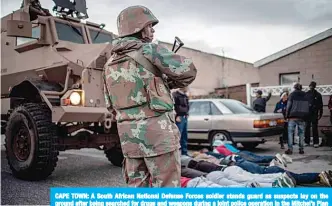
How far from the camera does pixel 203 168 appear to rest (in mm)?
3176

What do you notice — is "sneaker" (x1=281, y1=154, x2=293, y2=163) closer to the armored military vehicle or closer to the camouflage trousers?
the armored military vehicle

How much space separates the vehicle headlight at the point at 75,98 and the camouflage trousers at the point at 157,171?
1.75 m

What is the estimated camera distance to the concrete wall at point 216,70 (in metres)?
2.27

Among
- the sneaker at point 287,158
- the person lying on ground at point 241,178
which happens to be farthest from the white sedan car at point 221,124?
the person lying on ground at point 241,178

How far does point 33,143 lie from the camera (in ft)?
11.4

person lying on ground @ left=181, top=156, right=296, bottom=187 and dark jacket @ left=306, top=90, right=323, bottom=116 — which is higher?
dark jacket @ left=306, top=90, right=323, bottom=116

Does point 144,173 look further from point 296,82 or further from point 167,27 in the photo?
point 296,82

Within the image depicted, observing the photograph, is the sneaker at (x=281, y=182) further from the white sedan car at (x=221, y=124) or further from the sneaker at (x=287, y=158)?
the white sedan car at (x=221, y=124)

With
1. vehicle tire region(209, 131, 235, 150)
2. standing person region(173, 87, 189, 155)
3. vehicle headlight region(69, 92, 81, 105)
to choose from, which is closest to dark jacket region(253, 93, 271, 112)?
vehicle headlight region(69, 92, 81, 105)

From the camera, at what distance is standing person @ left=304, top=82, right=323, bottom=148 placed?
206 centimetres

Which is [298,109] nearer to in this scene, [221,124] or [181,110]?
[181,110]

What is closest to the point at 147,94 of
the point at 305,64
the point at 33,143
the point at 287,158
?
the point at 305,64

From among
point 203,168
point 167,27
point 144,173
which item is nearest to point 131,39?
point 167,27

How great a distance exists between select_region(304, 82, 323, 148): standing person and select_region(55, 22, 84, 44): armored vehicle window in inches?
101
